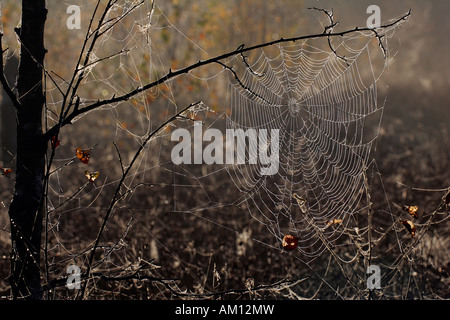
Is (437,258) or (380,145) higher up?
(380,145)

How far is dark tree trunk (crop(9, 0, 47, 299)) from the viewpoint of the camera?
2.71m

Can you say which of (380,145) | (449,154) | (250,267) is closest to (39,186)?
(250,267)

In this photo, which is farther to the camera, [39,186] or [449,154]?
[449,154]

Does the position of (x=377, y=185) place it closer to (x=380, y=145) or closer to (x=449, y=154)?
(x=449, y=154)

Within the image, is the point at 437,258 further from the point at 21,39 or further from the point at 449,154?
the point at 449,154

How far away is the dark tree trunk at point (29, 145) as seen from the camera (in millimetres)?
2715

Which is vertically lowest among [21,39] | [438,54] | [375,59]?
[21,39]

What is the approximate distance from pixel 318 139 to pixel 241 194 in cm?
199

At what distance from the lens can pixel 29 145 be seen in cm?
275
